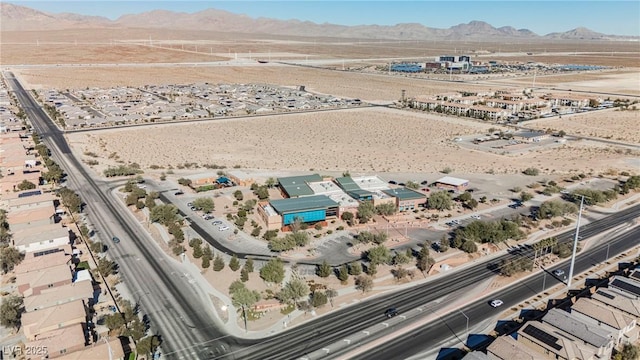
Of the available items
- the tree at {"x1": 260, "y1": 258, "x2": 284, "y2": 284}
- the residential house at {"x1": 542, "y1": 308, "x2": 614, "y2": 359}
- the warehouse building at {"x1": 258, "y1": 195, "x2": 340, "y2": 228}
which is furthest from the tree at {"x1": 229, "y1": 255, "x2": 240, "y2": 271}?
the residential house at {"x1": 542, "y1": 308, "x2": 614, "y2": 359}

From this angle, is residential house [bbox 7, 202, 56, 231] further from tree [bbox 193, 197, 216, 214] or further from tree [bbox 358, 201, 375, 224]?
tree [bbox 358, 201, 375, 224]

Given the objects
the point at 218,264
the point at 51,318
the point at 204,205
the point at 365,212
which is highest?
the point at 365,212

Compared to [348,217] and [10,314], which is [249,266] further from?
[10,314]

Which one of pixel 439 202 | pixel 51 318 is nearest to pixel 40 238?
pixel 51 318

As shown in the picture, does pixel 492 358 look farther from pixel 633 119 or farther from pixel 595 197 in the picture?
pixel 633 119

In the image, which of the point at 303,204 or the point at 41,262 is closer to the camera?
the point at 41,262

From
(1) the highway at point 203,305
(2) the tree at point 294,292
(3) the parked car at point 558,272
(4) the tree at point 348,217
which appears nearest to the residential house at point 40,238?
(1) the highway at point 203,305

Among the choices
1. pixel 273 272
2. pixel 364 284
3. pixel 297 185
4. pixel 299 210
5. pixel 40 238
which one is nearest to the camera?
pixel 364 284

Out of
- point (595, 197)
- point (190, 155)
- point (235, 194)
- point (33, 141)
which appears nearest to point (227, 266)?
point (235, 194)
